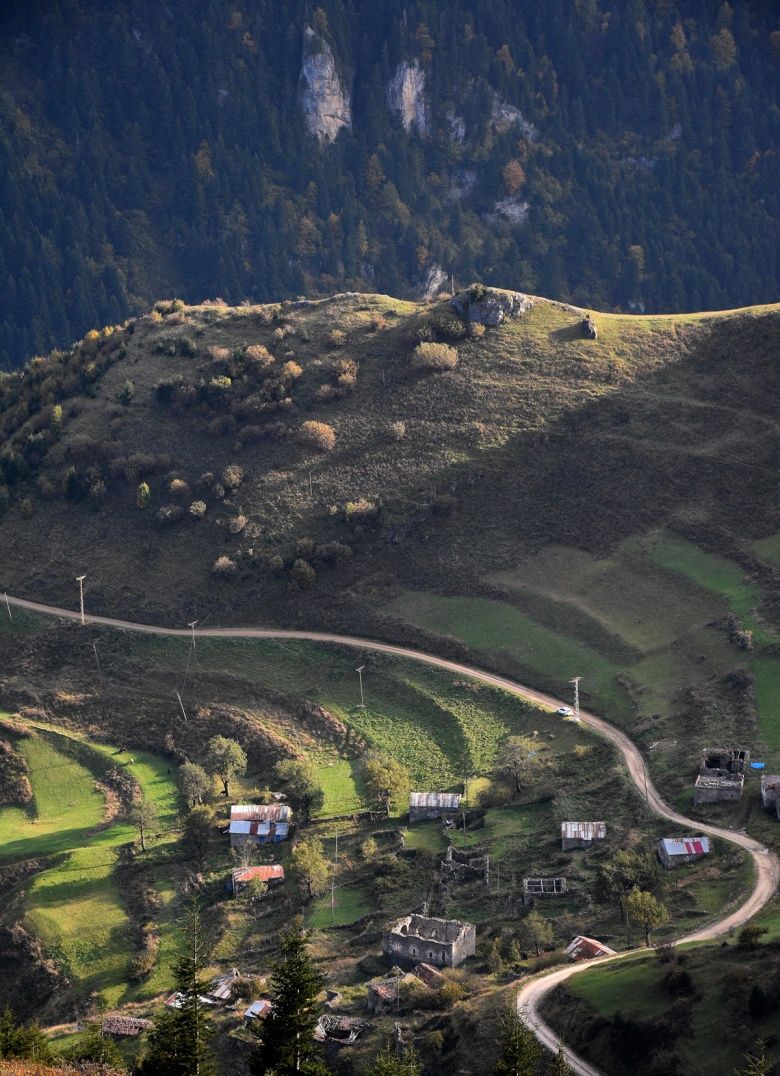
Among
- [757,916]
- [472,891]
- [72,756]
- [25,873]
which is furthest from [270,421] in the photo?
[757,916]

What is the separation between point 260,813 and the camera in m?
93.4

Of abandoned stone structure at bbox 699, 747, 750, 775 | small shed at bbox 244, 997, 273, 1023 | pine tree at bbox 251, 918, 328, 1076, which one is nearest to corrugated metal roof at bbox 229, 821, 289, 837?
small shed at bbox 244, 997, 273, 1023

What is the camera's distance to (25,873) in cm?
9206

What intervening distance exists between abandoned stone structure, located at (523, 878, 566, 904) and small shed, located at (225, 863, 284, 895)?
14574mm

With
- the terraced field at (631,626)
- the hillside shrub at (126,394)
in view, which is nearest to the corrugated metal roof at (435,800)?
the terraced field at (631,626)

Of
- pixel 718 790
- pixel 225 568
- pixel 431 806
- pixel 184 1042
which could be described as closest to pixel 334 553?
pixel 225 568

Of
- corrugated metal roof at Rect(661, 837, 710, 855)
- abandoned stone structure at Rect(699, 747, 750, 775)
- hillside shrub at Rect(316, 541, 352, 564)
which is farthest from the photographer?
hillside shrub at Rect(316, 541, 352, 564)

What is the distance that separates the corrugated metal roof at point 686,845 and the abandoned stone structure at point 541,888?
5451 millimetres

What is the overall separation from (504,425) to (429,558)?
15.4m

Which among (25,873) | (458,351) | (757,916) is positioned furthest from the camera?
(458,351)

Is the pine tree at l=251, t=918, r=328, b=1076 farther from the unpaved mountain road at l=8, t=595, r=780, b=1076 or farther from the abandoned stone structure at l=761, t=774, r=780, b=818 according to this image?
the abandoned stone structure at l=761, t=774, r=780, b=818

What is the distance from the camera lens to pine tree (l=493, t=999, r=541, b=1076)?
5734 cm

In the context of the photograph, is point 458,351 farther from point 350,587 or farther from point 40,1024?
point 40,1024

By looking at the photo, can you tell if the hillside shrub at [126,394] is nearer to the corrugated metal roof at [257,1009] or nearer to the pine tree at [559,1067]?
the corrugated metal roof at [257,1009]
